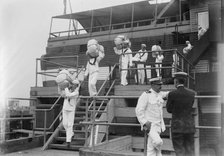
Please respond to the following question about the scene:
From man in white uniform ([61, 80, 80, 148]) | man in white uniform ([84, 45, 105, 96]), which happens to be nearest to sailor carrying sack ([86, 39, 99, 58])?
man in white uniform ([84, 45, 105, 96])

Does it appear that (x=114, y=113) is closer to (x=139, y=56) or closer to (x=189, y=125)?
(x=139, y=56)

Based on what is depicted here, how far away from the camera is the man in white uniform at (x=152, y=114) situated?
493cm

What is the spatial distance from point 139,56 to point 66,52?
7.57m

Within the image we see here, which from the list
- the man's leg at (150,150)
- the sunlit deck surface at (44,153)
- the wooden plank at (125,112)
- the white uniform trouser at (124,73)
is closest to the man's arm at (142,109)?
the man's leg at (150,150)

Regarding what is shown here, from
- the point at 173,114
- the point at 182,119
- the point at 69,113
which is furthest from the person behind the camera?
the point at 69,113

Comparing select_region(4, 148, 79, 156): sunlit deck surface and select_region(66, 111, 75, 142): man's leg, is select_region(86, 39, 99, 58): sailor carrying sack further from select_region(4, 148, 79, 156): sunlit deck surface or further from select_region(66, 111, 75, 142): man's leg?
select_region(4, 148, 79, 156): sunlit deck surface

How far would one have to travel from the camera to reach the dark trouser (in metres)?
4.75

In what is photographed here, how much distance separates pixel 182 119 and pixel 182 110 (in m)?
0.14

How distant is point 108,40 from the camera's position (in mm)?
15938

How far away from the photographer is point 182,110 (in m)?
4.75

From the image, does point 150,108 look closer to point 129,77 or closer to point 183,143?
point 183,143

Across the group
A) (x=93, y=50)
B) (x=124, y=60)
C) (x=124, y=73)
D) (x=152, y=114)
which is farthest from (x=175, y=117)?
(x=124, y=60)

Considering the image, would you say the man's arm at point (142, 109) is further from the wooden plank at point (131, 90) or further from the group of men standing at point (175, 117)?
the wooden plank at point (131, 90)

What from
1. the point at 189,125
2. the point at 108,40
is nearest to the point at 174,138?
the point at 189,125
